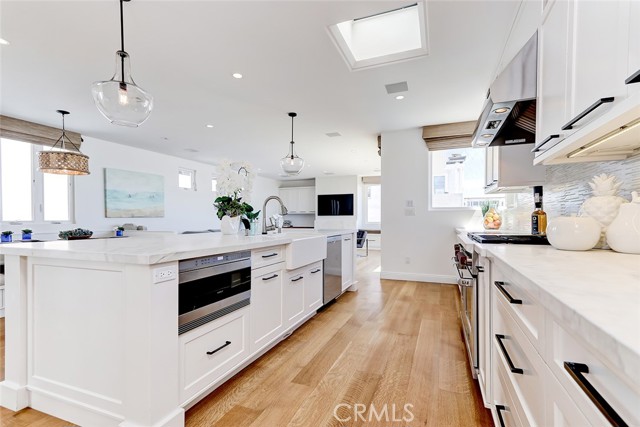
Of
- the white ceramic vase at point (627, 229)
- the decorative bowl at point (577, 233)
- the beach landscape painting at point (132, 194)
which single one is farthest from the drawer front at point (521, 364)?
the beach landscape painting at point (132, 194)

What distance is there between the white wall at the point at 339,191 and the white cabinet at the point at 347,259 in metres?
5.27

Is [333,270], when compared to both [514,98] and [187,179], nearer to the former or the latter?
[514,98]

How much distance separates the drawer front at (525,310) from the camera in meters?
0.76

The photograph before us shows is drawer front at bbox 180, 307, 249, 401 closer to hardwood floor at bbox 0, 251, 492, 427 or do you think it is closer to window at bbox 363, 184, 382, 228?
hardwood floor at bbox 0, 251, 492, 427

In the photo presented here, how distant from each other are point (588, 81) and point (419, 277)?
4.04 metres

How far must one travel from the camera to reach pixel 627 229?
1109mm

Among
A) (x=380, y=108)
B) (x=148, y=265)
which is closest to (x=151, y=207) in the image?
(x=380, y=108)

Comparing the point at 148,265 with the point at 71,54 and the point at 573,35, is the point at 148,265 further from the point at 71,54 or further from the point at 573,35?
the point at 71,54

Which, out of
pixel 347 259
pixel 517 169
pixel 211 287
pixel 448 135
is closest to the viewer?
pixel 211 287

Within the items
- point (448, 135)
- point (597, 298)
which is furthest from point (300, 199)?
point (597, 298)

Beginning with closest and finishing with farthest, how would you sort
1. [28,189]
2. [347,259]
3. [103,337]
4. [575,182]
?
[103,337], [575,182], [347,259], [28,189]

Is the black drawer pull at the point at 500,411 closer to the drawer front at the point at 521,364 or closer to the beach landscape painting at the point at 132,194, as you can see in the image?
the drawer front at the point at 521,364

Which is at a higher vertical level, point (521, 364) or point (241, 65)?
point (241, 65)

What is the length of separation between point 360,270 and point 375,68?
4.07 metres
